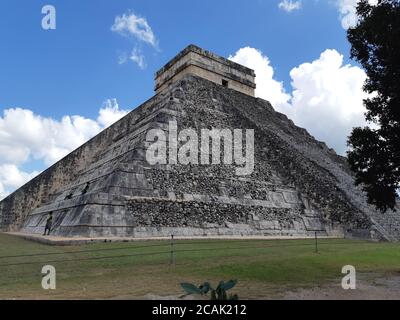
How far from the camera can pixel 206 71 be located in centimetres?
2339

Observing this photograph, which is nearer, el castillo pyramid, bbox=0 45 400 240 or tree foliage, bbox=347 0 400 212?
tree foliage, bbox=347 0 400 212

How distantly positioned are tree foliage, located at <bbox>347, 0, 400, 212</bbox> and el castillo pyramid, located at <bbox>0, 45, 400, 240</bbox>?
6599mm

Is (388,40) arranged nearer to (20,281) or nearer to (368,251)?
(368,251)

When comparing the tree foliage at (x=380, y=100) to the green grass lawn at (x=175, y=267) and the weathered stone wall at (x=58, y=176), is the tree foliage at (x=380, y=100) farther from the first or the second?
the weathered stone wall at (x=58, y=176)

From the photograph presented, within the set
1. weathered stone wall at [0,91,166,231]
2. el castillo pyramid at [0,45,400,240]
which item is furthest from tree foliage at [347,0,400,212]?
weathered stone wall at [0,91,166,231]

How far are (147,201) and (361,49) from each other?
7.83 m

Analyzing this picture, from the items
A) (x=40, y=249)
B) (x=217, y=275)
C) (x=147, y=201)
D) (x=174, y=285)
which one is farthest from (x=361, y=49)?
(x=40, y=249)

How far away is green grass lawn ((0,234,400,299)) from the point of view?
5906 mm

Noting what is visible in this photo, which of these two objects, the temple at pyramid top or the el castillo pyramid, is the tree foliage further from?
the temple at pyramid top

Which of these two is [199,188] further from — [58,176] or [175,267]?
[58,176]

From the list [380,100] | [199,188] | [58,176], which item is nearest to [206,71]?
[58,176]

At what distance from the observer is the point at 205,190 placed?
14648 millimetres

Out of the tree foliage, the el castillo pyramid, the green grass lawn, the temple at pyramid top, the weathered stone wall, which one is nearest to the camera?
the green grass lawn

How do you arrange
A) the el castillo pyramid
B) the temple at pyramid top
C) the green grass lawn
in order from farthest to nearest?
the temple at pyramid top → the el castillo pyramid → the green grass lawn
